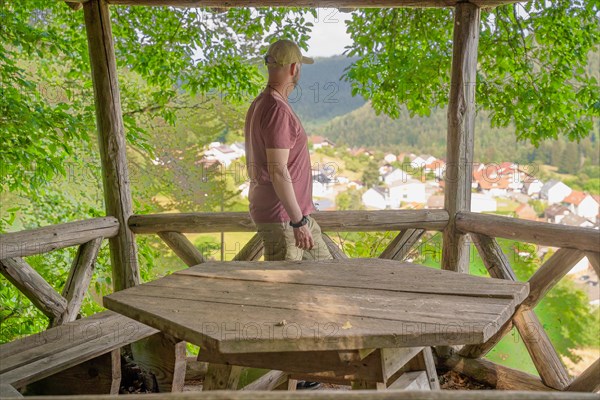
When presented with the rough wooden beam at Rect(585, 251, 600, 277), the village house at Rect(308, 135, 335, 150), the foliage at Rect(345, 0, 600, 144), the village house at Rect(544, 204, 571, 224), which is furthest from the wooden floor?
the village house at Rect(308, 135, 335, 150)

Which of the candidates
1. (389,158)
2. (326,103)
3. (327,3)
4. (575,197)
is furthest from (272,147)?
(389,158)

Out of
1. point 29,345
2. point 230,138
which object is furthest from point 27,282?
point 230,138

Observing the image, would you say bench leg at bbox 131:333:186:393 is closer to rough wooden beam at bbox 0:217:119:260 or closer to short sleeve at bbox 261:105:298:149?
rough wooden beam at bbox 0:217:119:260

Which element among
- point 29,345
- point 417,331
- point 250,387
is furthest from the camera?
point 250,387

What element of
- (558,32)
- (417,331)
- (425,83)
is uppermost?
(558,32)

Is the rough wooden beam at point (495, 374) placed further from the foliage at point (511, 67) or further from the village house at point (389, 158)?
the village house at point (389, 158)

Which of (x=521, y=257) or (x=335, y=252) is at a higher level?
(x=335, y=252)

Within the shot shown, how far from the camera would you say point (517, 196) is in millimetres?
10523

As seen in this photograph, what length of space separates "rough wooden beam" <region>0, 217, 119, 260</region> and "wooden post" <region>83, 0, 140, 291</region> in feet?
0.35

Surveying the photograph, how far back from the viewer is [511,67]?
219 inches

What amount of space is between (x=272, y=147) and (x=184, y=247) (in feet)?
5.16

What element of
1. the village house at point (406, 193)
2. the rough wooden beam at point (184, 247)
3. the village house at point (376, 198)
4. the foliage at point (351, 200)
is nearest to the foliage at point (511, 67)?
the rough wooden beam at point (184, 247)

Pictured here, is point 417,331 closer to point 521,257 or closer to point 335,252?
point 335,252

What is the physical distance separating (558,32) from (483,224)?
284 centimetres
